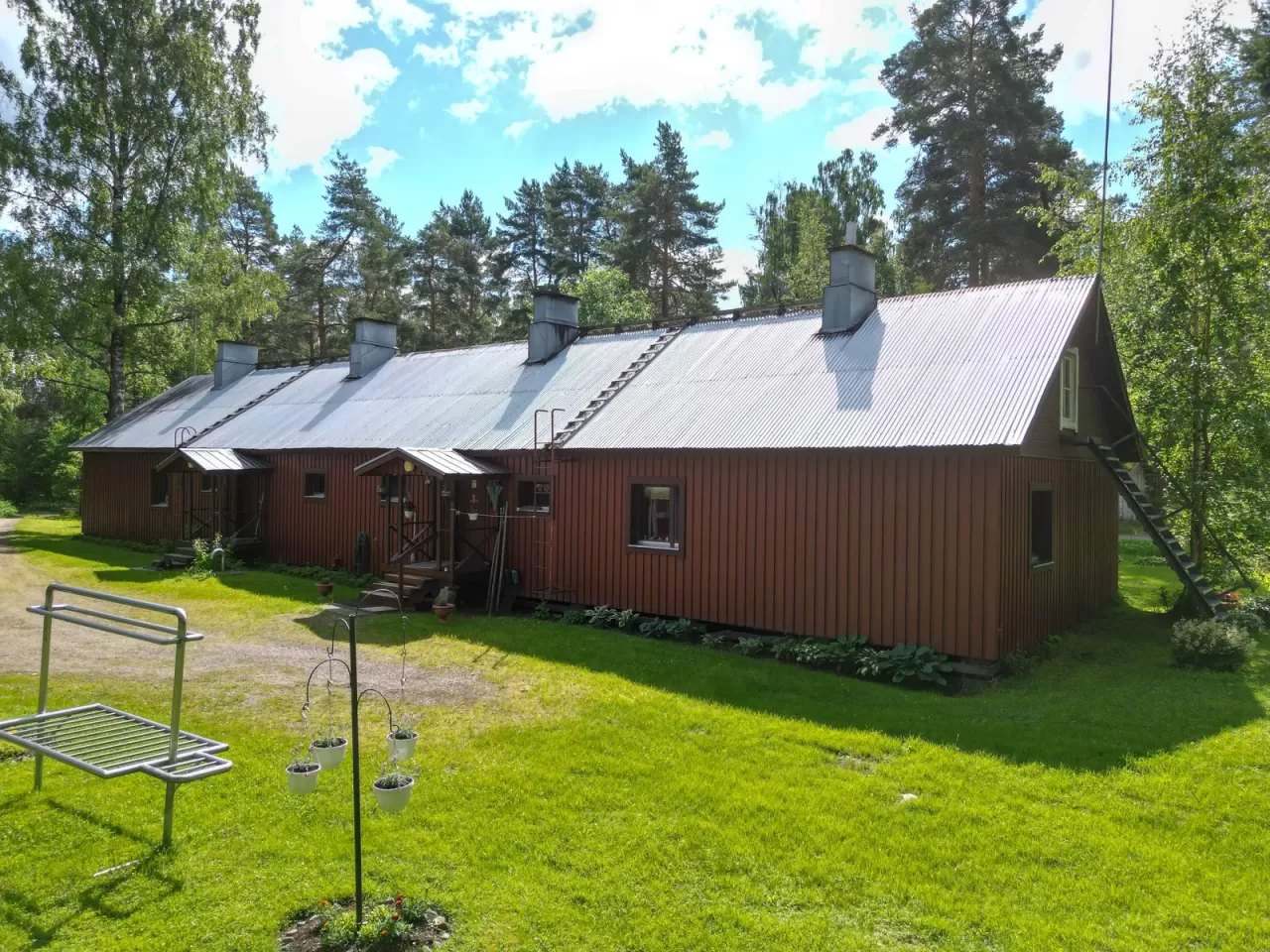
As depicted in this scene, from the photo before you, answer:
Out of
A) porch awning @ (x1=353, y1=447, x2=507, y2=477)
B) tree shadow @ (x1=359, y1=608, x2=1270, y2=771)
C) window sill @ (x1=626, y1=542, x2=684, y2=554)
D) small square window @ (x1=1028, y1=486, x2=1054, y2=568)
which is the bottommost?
tree shadow @ (x1=359, y1=608, x2=1270, y2=771)

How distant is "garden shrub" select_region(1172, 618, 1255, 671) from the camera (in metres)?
10.6

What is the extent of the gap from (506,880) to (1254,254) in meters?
15.2

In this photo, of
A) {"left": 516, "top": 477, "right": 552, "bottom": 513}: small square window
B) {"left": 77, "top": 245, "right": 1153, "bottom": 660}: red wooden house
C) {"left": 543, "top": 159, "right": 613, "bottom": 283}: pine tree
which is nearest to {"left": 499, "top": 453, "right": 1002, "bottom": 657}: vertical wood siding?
{"left": 77, "top": 245, "right": 1153, "bottom": 660}: red wooden house

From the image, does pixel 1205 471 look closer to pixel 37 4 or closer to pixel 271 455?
pixel 271 455

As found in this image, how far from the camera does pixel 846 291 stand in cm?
1446

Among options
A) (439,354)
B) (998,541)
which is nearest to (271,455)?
(439,354)

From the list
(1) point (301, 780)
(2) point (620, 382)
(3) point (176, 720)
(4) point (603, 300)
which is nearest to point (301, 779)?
(1) point (301, 780)

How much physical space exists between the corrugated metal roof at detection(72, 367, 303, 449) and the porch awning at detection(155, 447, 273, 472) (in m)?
2.88

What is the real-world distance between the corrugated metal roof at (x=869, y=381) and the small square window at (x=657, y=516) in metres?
0.73

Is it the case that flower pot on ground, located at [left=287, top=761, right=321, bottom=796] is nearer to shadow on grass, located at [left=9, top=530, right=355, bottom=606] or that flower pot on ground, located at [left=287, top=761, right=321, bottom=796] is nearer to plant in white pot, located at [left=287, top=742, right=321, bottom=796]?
plant in white pot, located at [left=287, top=742, right=321, bottom=796]

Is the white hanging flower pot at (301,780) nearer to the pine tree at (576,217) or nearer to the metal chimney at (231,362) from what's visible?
the metal chimney at (231,362)

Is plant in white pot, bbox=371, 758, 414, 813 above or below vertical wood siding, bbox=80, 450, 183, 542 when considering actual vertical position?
below

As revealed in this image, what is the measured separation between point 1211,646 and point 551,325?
13563mm

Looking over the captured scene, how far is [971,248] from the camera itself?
1201 inches
